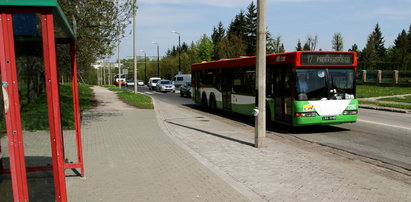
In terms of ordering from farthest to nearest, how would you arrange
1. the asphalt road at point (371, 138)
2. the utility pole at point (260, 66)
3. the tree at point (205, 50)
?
the tree at point (205, 50)
the utility pole at point (260, 66)
the asphalt road at point (371, 138)

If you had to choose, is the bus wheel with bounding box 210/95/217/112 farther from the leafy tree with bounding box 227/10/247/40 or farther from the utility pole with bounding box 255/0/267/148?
the leafy tree with bounding box 227/10/247/40

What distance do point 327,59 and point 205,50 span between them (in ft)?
170

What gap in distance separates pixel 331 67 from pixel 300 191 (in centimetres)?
687

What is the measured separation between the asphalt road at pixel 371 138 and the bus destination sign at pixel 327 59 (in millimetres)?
2192

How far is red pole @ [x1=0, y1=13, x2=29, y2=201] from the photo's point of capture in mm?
3639

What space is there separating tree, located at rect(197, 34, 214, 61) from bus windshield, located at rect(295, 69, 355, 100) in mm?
51340

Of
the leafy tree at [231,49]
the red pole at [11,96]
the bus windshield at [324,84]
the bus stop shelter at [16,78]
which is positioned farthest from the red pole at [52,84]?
the leafy tree at [231,49]

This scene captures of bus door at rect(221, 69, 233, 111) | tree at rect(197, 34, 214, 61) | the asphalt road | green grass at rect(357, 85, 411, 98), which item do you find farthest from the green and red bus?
tree at rect(197, 34, 214, 61)

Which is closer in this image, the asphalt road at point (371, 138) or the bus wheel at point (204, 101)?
the asphalt road at point (371, 138)

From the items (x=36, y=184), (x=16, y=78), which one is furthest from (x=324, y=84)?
(x=16, y=78)

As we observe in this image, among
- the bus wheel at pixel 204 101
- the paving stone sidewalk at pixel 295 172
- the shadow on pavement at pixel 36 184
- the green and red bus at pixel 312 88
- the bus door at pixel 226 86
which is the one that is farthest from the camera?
the bus wheel at pixel 204 101

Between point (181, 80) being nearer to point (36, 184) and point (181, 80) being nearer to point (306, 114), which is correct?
point (306, 114)

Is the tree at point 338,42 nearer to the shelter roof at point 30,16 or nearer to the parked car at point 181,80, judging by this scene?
the parked car at point 181,80

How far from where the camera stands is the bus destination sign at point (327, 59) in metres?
11.2
